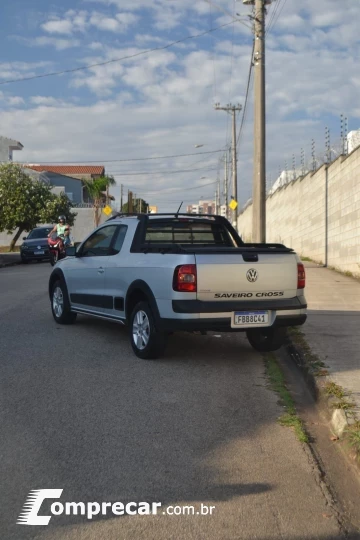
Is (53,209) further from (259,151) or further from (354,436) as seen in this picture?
(354,436)

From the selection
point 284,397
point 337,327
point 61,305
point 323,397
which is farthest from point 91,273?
point 323,397

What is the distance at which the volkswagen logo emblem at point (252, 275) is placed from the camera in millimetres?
7805

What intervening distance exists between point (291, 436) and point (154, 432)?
3.44 feet

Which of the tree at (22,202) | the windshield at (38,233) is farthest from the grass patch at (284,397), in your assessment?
the tree at (22,202)

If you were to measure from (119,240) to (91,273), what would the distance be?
82cm

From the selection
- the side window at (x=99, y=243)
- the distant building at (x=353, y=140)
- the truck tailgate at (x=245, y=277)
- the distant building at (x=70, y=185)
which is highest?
the distant building at (x=70, y=185)

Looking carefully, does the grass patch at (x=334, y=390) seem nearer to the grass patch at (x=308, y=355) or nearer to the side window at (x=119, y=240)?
the grass patch at (x=308, y=355)

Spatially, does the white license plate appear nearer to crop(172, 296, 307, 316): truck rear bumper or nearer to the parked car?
crop(172, 296, 307, 316): truck rear bumper

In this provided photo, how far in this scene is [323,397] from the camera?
20.8ft

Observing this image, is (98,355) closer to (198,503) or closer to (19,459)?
(19,459)

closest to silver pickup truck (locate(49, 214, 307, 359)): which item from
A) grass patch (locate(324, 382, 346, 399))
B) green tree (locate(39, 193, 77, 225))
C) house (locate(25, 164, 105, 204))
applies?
grass patch (locate(324, 382, 346, 399))

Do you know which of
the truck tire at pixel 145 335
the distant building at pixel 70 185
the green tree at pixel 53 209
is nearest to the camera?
the truck tire at pixel 145 335

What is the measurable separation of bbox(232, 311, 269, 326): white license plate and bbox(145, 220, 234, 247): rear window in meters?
1.82

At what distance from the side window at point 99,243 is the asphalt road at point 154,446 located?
1.65 m
